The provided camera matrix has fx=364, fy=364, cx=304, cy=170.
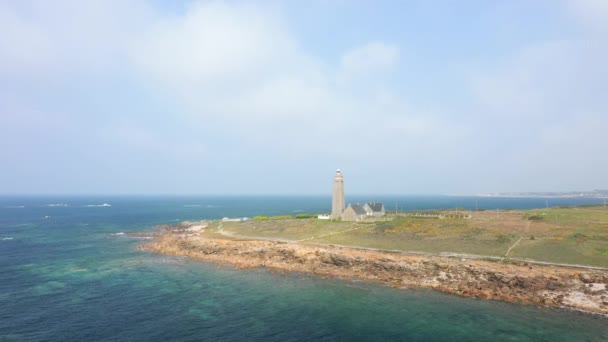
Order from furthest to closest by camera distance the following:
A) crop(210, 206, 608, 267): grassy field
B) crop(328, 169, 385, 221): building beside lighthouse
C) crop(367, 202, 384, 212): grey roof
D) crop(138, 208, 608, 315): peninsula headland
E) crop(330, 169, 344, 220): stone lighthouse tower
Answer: crop(367, 202, 384, 212): grey roof
crop(330, 169, 344, 220): stone lighthouse tower
crop(328, 169, 385, 221): building beside lighthouse
crop(210, 206, 608, 267): grassy field
crop(138, 208, 608, 315): peninsula headland

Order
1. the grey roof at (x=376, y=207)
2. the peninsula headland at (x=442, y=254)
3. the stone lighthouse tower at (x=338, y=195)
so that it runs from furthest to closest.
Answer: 1. the grey roof at (x=376, y=207)
2. the stone lighthouse tower at (x=338, y=195)
3. the peninsula headland at (x=442, y=254)

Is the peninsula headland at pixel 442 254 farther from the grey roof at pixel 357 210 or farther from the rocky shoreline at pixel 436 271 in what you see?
the grey roof at pixel 357 210

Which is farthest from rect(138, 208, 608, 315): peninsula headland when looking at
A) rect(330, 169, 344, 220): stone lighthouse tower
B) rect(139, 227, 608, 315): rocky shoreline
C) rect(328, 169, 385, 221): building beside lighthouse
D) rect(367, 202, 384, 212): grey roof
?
rect(367, 202, 384, 212): grey roof

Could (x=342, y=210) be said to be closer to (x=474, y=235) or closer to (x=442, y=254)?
(x=474, y=235)

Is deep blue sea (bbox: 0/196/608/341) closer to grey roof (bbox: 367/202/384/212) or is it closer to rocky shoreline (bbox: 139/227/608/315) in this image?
rocky shoreline (bbox: 139/227/608/315)

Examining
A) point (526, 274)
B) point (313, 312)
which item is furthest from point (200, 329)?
point (526, 274)

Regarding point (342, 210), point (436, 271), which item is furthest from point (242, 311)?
point (342, 210)

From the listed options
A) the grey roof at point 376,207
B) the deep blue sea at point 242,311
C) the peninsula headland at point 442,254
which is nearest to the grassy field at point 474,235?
the peninsula headland at point 442,254
